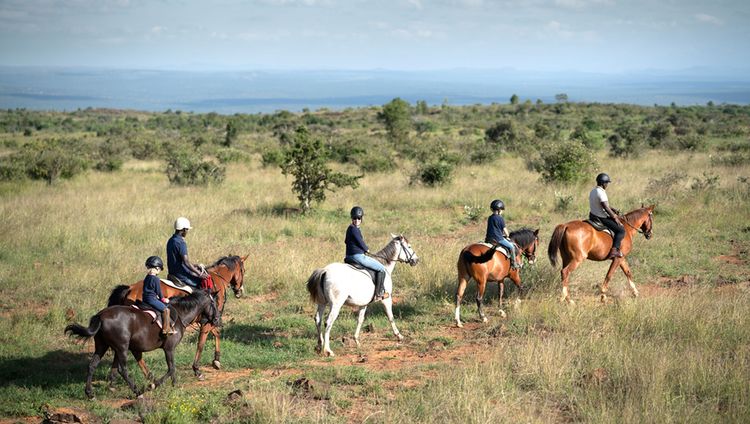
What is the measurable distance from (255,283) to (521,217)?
10.1m

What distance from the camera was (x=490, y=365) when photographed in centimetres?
895

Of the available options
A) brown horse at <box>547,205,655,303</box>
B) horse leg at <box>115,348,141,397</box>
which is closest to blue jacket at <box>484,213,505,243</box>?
brown horse at <box>547,205,655,303</box>

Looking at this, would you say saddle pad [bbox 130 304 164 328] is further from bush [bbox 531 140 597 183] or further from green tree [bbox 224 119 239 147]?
green tree [bbox 224 119 239 147]

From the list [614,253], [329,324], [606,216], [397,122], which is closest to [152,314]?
[329,324]

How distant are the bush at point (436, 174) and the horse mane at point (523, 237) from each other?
1268cm

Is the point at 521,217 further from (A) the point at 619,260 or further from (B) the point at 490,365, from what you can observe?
(B) the point at 490,365

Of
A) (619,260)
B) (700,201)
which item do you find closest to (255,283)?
(619,260)

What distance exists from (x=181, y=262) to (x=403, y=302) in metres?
5.21

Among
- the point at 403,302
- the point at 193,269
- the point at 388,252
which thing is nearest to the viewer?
the point at 193,269

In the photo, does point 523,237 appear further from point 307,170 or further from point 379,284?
point 307,170

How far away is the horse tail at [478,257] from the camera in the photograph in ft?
38.8

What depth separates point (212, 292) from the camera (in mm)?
10492

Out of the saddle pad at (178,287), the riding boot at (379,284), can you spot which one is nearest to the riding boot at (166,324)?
the saddle pad at (178,287)

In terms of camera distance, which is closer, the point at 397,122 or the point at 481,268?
the point at 481,268
